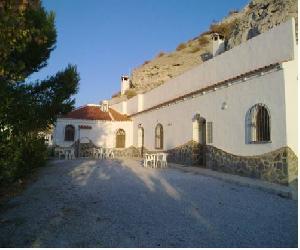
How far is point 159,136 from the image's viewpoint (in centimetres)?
2083

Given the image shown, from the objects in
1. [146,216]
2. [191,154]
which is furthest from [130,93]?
[146,216]

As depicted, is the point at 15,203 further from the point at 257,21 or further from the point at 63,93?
the point at 257,21

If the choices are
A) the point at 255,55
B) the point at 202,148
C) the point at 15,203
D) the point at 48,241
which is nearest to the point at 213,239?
the point at 48,241

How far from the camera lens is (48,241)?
4.88 m

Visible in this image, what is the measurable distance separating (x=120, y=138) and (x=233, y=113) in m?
14.9

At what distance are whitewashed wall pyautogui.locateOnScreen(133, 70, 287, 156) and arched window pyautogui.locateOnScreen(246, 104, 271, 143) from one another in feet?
0.67

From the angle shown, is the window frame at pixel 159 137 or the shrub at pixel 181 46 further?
the shrub at pixel 181 46

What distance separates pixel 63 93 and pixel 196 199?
25.1 feet

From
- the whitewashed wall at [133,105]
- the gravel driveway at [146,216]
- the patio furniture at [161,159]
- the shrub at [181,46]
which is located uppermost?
the shrub at [181,46]

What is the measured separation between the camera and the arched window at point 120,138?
26.2 metres

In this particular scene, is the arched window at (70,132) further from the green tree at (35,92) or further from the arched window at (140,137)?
the green tree at (35,92)

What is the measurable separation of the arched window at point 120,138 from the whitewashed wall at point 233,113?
775 centimetres

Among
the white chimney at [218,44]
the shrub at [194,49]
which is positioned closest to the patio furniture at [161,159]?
the white chimney at [218,44]

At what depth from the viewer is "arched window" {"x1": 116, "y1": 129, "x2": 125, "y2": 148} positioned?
85.9 feet
